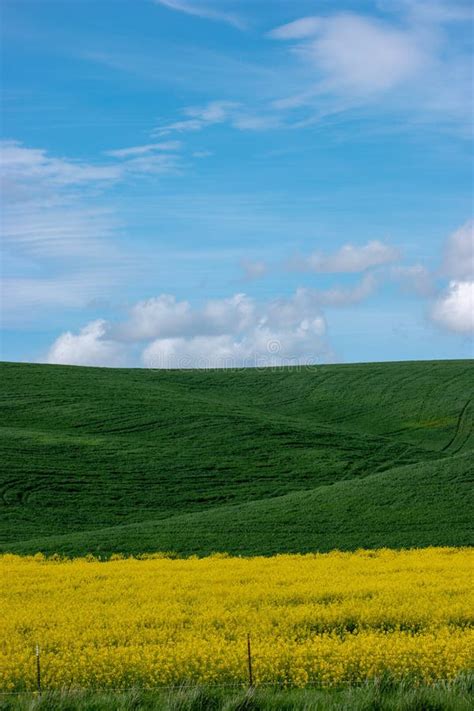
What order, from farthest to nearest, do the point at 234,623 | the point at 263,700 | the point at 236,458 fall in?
the point at 236,458, the point at 234,623, the point at 263,700

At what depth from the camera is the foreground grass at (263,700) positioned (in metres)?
9.83

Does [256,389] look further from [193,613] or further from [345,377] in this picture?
[193,613]

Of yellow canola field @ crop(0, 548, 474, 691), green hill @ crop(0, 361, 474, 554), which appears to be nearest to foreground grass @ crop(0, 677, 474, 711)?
yellow canola field @ crop(0, 548, 474, 691)

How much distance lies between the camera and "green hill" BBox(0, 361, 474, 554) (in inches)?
1286

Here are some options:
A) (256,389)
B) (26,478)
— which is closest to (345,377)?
(256,389)

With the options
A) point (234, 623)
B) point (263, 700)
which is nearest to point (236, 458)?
point (234, 623)

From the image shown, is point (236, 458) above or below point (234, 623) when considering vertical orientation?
above

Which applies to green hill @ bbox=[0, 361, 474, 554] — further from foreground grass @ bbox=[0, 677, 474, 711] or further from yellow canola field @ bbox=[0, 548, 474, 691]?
foreground grass @ bbox=[0, 677, 474, 711]

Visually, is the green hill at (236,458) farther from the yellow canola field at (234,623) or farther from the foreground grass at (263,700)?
the foreground grass at (263,700)

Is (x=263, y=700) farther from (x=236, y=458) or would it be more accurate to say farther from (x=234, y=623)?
(x=236, y=458)

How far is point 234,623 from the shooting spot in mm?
14938

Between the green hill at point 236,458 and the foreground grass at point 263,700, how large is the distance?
1933 centimetres

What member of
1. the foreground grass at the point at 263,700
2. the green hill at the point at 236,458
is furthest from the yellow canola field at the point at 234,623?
the green hill at the point at 236,458

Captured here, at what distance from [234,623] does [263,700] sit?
16.2ft
